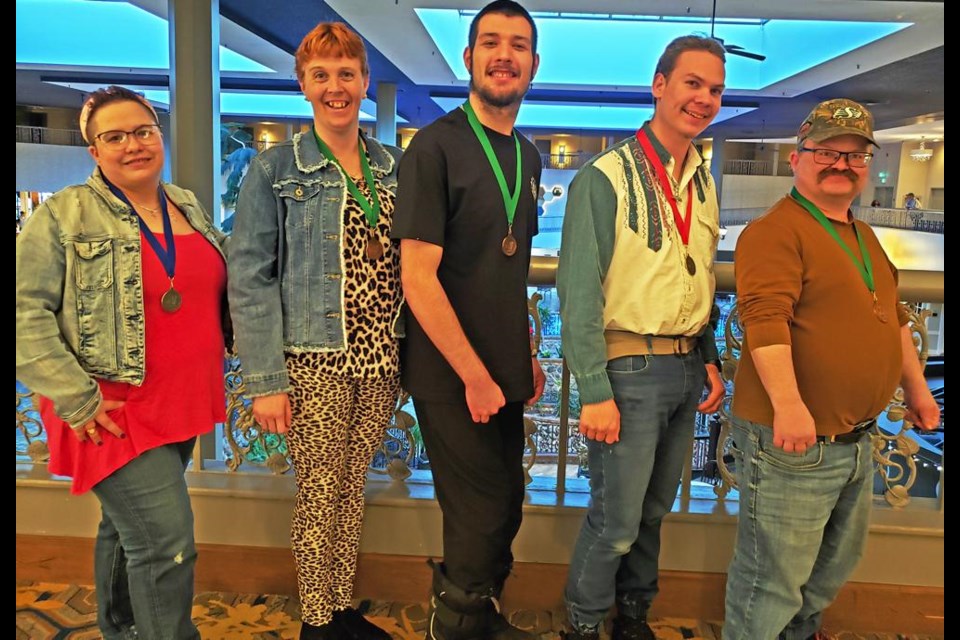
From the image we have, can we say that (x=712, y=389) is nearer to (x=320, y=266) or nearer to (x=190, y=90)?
(x=320, y=266)

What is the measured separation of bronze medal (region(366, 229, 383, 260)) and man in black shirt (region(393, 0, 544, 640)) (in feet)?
0.53

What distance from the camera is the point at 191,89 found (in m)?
4.09

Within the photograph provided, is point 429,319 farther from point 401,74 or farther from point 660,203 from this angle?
point 401,74

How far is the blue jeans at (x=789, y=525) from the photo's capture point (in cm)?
169

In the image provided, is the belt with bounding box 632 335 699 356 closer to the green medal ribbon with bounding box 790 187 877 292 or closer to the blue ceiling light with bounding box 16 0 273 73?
the green medal ribbon with bounding box 790 187 877 292

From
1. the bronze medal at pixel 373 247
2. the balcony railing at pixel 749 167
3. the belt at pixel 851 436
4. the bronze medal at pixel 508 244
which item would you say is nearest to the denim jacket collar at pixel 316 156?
the bronze medal at pixel 373 247

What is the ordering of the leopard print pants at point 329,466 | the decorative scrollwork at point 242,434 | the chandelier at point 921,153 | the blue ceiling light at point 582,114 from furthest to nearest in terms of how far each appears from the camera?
the blue ceiling light at point 582,114, the chandelier at point 921,153, the decorative scrollwork at point 242,434, the leopard print pants at point 329,466

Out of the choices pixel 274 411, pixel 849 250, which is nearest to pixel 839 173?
pixel 849 250

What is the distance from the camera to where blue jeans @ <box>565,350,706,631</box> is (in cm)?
175

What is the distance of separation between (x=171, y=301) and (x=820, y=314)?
5.22 ft

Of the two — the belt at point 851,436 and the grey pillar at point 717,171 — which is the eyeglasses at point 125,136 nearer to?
the grey pillar at point 717,171

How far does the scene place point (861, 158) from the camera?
1.64 m

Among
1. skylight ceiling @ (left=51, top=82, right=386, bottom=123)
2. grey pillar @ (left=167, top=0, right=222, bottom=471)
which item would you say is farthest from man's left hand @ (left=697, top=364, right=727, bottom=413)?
skylight ceiling @ (left=51, top=82, right=386, bottom=123)
